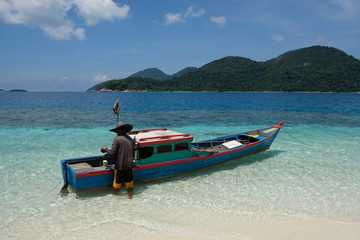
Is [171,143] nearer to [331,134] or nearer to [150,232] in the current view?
[150,232]

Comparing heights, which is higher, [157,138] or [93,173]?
[157,138]

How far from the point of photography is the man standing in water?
9844 mm

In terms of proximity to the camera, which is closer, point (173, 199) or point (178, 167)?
point (173, 199)

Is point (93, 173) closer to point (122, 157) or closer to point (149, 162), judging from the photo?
point (122, 157)

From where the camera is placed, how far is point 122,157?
32.3ft

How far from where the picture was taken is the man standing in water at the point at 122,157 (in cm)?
984

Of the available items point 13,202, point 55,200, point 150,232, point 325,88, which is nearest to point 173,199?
point 150,232

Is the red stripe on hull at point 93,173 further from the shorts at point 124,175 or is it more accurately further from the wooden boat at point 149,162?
the shorts at point 124,175

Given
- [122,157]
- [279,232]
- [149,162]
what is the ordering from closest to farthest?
1. [279,232]
2. [122,157]
3. [149,162]

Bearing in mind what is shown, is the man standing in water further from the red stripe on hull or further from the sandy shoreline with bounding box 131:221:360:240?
the sandy shoreline with bounding box 131:221:360:240

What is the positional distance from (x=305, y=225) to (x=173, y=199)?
447 cm

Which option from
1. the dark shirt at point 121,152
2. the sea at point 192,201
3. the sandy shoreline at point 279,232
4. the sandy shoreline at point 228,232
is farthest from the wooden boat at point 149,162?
the sandy shoreline at point 279,232

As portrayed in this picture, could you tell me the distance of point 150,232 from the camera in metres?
7.49

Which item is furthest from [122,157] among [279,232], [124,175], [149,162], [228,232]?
[279,232]
